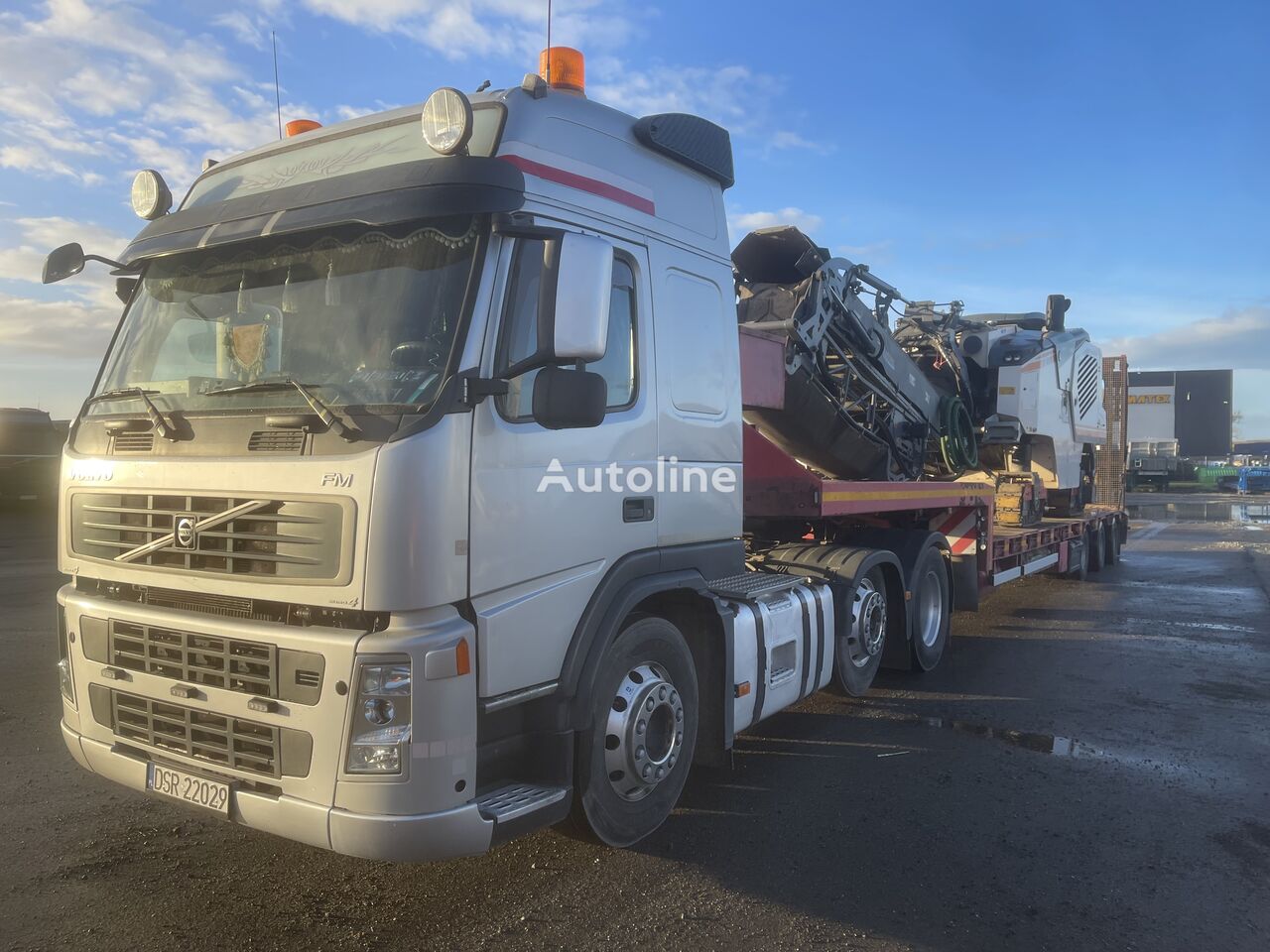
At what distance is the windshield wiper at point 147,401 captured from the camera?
11.3 ft

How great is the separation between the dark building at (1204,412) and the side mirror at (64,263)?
53310 millimetres

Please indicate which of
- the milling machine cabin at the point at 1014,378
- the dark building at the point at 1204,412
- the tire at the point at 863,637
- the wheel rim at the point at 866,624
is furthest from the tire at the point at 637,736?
the dark building at the point at 1204,412

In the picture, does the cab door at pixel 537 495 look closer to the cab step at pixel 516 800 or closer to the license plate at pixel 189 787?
the cab step at pixel 516 800

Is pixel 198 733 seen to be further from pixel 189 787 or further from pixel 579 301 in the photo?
pixel 579 301

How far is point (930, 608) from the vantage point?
7.64 metres

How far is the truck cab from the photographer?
2.99 m

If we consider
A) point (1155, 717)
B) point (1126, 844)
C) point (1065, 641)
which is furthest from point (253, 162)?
point (1065, 641)

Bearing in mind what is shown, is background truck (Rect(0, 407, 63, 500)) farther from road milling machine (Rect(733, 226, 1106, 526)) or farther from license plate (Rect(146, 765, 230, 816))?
license plate (Rect(146, 765, 230, 816))

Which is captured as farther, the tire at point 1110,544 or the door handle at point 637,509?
the tire at point 1110,544

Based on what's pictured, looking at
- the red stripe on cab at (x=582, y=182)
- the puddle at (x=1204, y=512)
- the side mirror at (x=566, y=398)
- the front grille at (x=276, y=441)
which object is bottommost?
the puddle at (x=1204, y=512)

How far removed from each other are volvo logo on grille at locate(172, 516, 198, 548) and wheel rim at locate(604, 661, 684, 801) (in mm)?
1717

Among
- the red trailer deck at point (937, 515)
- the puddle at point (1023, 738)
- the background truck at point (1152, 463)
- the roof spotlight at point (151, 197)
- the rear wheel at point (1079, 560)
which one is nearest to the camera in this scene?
the roof spotlight at point (151, 197)

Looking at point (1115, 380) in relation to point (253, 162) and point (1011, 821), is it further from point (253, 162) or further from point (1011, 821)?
point (253, 162)

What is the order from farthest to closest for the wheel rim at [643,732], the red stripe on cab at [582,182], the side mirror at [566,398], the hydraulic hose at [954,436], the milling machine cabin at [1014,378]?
the milling machine cabin at [1014,378]
the hydraulic hose at [954,436]
the wheel rim at [643,732]
the red stripe on cab at [582,182]
the side mirror at [566,398]
